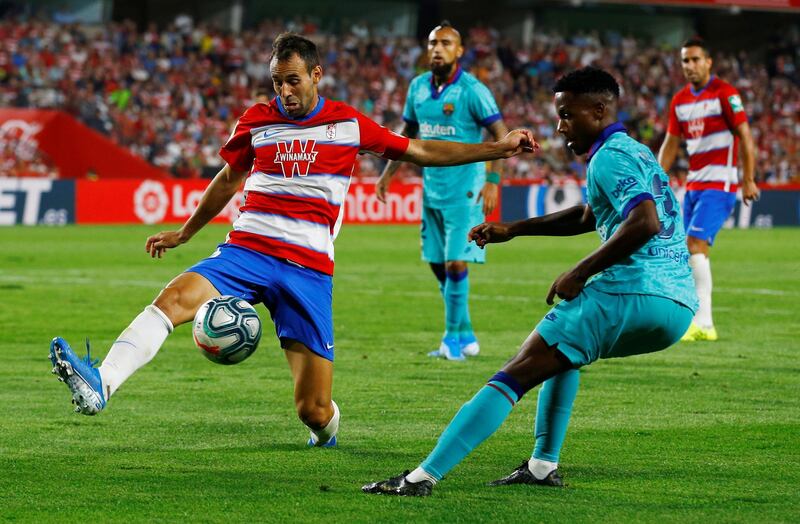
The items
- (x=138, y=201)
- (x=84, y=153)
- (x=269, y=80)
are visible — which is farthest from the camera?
(x=269, y=80)

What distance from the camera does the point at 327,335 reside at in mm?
6641

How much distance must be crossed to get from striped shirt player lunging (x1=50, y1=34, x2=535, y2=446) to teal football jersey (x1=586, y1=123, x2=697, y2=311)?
3.47 feet

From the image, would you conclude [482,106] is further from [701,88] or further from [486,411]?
[486,411]

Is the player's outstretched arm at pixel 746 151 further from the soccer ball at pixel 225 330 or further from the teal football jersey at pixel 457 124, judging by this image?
the soccer ball at pixel 225 330

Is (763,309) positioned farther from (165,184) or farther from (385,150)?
(165,184)

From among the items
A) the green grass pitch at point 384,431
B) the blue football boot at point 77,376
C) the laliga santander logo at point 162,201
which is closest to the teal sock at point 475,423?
the green grass pitch at point 384,431

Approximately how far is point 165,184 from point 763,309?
720 inches

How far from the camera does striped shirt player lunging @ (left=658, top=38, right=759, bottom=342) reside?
11906 mm

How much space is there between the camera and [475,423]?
207 inches

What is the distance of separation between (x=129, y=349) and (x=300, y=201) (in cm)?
117

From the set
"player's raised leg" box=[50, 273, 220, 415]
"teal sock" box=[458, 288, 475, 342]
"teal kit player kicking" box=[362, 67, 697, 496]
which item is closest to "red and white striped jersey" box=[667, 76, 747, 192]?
"teal sock" box=[458, 288, 475, 342]

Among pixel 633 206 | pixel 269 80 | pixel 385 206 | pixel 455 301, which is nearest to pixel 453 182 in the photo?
pixel 455 301

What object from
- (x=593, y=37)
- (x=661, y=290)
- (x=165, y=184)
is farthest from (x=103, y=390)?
(x=593, y=37)

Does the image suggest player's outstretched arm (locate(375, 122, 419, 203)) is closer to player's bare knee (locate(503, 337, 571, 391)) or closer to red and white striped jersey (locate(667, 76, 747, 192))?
red and white striped jersey (locate(667, 76, 747, 192))
